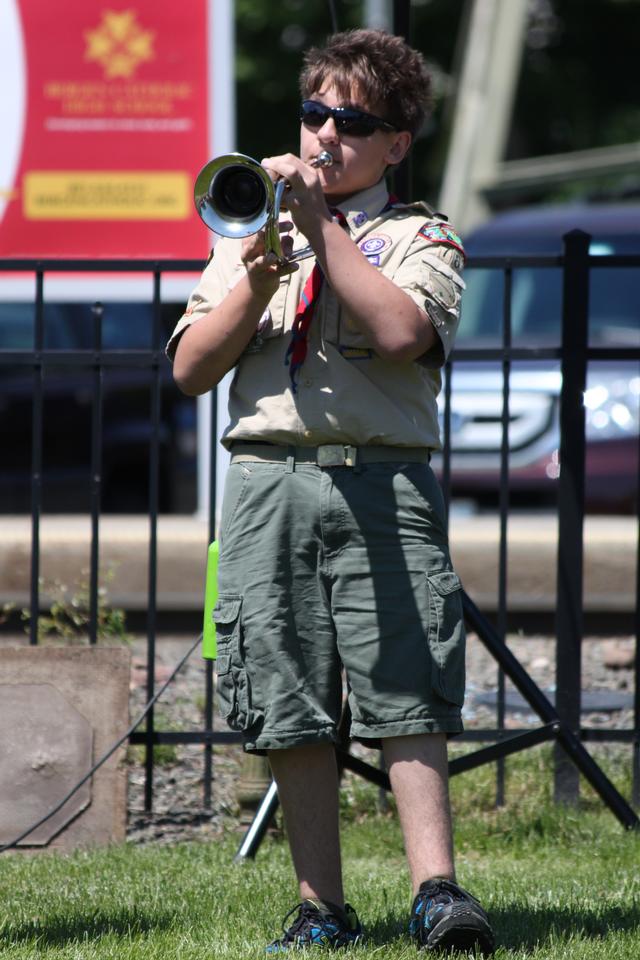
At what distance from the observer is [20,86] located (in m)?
7.79

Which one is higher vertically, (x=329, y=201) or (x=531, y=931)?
(x=329, y=201)

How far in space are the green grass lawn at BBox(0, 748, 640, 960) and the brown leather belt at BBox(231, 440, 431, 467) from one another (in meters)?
1.00

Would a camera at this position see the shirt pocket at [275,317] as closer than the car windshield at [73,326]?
Yes

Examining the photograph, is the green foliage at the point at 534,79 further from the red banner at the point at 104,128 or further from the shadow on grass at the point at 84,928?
the shadow on grass at the point at 84,928

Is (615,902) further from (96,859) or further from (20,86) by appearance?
(20,86)

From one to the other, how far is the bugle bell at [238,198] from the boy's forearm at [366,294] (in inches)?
3.6

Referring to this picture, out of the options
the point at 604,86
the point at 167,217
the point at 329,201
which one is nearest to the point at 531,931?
the point at 329,201

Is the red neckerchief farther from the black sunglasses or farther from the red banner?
the red banner

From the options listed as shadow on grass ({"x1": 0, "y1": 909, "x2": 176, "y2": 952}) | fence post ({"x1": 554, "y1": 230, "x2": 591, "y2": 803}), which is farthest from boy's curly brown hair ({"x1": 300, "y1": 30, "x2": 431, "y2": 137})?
shadow on grass ({"x1": 0, "y1": 909, "x2": 176, "y2": 952})

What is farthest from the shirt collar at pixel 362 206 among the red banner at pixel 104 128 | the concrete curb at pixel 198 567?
the red banner at pixel 104 128

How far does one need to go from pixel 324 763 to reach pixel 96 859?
128cm

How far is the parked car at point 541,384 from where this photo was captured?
25.5ft

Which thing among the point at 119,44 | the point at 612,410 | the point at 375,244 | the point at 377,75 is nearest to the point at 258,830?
the point at 375,244

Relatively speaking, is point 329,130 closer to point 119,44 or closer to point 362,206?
point 362,206
